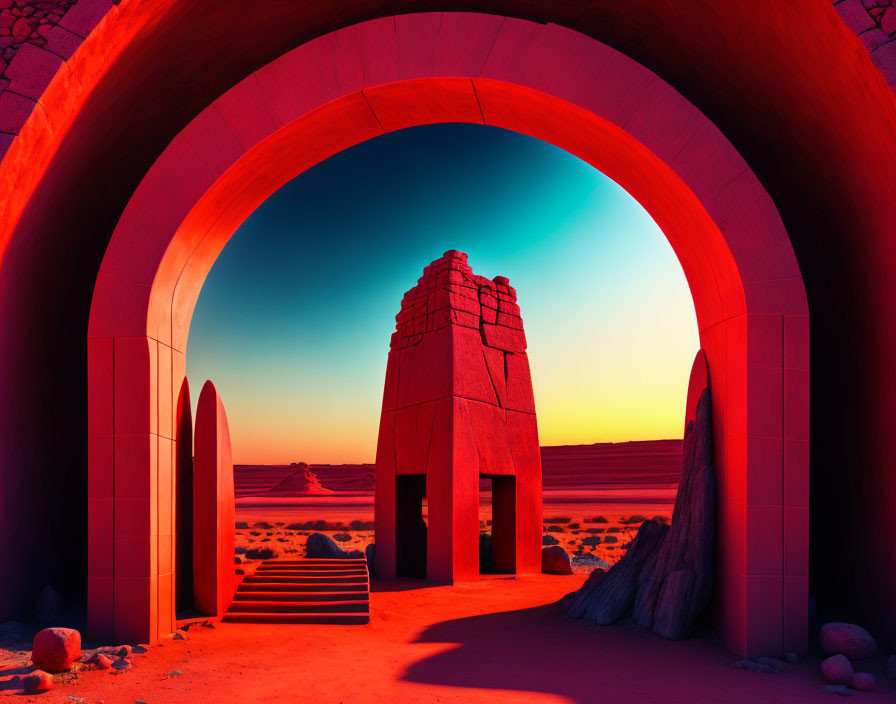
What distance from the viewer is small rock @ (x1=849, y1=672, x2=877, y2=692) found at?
5090mm

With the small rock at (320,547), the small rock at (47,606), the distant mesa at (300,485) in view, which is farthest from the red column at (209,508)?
the distant mesa at (300,485)

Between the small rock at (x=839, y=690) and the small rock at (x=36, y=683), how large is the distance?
5563mm

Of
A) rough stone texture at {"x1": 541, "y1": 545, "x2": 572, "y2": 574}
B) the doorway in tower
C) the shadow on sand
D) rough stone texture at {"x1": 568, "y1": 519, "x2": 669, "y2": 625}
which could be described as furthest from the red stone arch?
rough stone texture at {"x1": 541, "y1": 545, "x2": 572, "y2": 574}

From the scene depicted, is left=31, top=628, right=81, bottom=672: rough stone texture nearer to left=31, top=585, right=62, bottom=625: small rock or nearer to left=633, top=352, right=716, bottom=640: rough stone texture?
left=31, top=585, right=62, bottom=625: small rock

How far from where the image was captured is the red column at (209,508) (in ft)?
23.9

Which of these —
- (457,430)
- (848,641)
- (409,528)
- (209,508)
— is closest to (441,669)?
(209,508)

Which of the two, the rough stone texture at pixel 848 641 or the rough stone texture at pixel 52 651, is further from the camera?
the rough stone texture at pixel 848 641

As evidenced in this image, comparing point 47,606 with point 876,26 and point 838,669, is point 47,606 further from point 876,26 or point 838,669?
point 876,26

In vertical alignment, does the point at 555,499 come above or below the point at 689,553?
below

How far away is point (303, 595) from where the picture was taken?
798 centimetres

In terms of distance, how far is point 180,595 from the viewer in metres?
7.32

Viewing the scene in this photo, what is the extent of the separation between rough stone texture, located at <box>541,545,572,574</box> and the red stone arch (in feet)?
20.8

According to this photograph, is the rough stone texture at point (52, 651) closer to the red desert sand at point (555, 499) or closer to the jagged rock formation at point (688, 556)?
the jagged rock formation at point (688, 556)

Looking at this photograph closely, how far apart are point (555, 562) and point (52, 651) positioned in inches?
348
